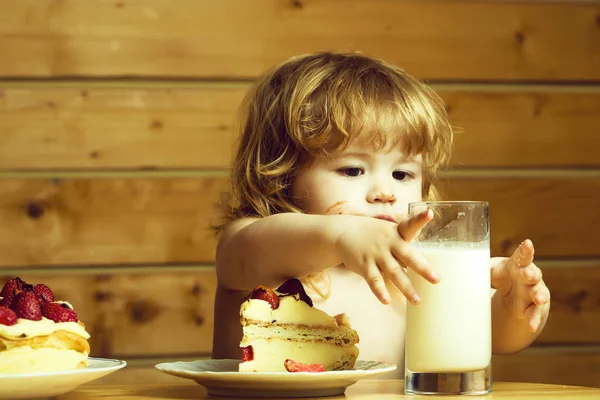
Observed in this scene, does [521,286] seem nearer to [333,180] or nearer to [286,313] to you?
[286,313]

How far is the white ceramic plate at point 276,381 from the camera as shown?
3.24ft

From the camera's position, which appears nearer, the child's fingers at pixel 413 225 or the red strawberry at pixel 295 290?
the child's fingers at pixel 413 225

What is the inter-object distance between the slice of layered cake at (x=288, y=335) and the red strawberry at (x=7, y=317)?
240 mm

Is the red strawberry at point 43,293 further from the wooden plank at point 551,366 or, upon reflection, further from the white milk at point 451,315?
the wooden plank at point 551,366

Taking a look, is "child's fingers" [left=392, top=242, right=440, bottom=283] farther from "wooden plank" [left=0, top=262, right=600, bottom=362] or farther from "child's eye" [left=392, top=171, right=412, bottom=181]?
"wooden plank" [left=0, top=262, right=600, bottom=362]

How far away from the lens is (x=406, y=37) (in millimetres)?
2426

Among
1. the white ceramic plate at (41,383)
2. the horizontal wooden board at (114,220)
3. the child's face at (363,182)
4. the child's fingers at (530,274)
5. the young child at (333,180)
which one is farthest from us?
the horizontal wooden board at (114,220)

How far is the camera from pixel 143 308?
92.3 inches

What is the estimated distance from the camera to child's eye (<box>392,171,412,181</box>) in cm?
158

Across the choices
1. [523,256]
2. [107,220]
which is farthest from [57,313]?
[107,220]

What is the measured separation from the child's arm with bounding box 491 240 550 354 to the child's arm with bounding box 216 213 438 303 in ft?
0.61

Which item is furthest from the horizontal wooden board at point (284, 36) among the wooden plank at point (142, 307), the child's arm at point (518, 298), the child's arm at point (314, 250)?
the child's arm at point (518, 298)

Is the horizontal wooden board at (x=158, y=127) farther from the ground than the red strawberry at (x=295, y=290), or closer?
farther from the ground

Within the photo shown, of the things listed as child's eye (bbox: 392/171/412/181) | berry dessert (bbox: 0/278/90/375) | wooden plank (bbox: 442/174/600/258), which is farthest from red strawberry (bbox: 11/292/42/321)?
wooden plank (bbox: 442/174/600/258)
